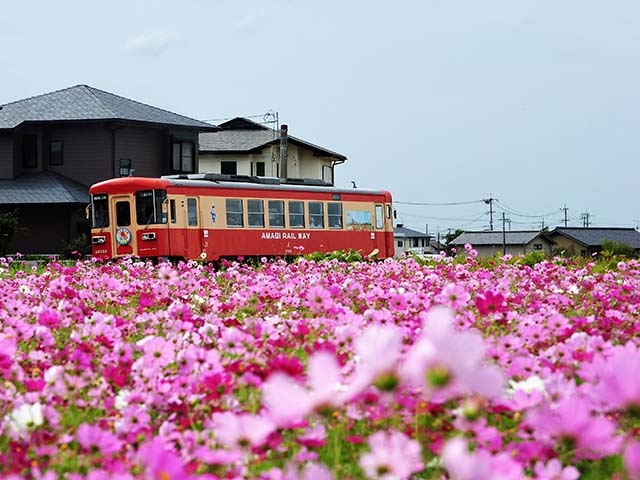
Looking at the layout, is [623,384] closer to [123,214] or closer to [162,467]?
[162,467]

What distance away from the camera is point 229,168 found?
4956 cm

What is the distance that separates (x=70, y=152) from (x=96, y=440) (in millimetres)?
34099

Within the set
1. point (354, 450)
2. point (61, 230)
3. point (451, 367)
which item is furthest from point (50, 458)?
point (61, 230)

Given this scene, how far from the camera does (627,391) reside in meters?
1.49

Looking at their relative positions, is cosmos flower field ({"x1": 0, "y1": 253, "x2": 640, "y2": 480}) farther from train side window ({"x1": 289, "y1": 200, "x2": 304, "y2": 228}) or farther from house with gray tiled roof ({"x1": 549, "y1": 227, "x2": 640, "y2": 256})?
house with gray tiled roof ({"x1": 549, "y1": 227, "x2": 640, "y2": 256})

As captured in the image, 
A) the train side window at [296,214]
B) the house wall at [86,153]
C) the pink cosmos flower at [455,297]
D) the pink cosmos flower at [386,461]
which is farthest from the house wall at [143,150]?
the pink cosmos flower at [386,461]

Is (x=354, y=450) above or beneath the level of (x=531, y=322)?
beneath

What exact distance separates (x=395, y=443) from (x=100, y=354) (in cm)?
225

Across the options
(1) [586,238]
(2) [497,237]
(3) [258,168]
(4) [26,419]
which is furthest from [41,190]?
(2) [497,237]

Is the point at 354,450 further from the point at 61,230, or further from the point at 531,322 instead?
the point at 61,230

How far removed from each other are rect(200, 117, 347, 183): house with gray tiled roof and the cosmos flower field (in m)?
44.0

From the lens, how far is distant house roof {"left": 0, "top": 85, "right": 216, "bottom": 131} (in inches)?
1352

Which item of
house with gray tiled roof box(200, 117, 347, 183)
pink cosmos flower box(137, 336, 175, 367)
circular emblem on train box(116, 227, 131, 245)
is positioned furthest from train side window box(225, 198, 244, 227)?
house with gray tiled roof box(200, 117, 347, 183)

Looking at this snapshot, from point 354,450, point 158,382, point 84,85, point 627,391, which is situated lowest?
point 354,450
